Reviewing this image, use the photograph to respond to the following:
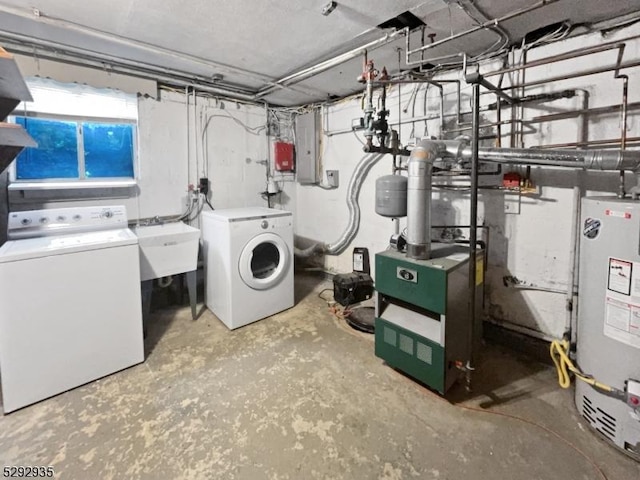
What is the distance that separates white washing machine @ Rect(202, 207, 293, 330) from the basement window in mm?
943

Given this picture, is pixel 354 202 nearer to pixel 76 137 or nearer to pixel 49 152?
pixel 76 137

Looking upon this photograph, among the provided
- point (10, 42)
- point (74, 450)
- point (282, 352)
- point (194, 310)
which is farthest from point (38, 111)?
point (282, 352)

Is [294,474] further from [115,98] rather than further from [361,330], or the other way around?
[115,98]

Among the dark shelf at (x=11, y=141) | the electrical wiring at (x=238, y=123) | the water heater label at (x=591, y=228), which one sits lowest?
the water heater label at (x=591, y=228)

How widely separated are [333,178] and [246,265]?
164 cm

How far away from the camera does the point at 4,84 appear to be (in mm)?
1570

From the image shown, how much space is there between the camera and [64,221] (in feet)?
7.98

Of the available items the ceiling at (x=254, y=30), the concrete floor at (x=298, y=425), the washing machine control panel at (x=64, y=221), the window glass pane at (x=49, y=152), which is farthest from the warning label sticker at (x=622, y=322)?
the window glass pane at (x=49, y=152)

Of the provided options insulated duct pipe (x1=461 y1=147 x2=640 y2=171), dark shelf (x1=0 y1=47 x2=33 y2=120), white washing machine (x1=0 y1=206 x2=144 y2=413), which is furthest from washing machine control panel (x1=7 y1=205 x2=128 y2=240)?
insulated duct pipe (x1=461 y1=147 x2=640 y2=171)

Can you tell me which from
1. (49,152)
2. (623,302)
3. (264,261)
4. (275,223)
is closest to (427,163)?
(623,302)

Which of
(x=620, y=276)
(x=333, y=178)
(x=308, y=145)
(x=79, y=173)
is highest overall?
(x=308, y=145)

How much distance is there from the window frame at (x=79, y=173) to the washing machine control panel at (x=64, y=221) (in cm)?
22

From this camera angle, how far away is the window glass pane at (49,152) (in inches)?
93.2

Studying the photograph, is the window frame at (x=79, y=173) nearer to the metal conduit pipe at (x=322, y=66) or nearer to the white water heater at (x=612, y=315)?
the metal conduit pipe at (x=322, y=66)
